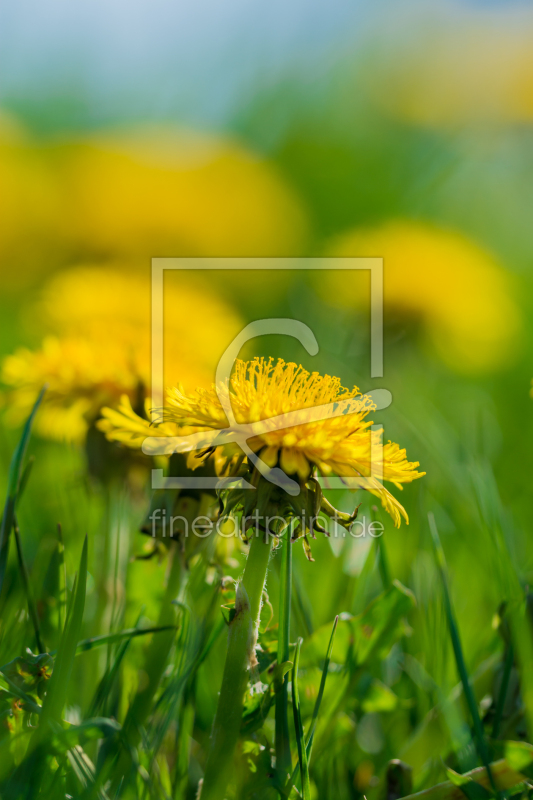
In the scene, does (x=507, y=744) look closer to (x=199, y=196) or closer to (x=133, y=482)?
(x=133, y=482)

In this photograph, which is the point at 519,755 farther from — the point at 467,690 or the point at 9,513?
the point at 9,513

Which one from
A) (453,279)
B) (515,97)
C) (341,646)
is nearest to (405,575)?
(341,646)

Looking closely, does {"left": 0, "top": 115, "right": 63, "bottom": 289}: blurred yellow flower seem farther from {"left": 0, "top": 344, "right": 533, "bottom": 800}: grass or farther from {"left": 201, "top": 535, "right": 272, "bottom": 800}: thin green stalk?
{"left": 201, "top": 535, "right": 272, "bottom": 800}: thin green stalk

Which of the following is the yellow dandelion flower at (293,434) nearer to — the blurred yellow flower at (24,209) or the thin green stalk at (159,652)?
the thin green stalk at (159,652)

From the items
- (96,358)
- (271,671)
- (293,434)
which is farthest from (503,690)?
(96,358)

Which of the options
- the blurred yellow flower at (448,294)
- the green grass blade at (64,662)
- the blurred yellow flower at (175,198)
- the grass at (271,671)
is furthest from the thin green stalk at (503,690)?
the blurred yellow flower at (175,198)

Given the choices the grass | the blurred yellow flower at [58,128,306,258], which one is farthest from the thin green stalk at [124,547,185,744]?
the blurred yellow flower at [58,128,306,258]
